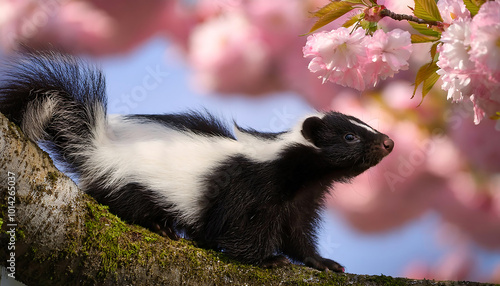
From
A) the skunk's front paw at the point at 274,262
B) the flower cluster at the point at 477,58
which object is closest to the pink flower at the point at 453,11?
the flower cluster at the point at 477,58

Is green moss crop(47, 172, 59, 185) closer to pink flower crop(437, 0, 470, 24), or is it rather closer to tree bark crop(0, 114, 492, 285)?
tree bark crop(0, 114, 492, 285)

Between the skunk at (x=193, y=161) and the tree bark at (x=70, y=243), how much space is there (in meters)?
0.16

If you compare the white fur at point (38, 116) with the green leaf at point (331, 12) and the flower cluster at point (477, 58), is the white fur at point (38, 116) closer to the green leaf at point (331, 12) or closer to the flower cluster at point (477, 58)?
the green leaf at point (331, 12)

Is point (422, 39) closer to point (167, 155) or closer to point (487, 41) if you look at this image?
point (487, 41)

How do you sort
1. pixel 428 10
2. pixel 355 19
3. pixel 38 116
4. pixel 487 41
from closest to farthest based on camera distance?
pixel 487 41, pixel 428 10, pixel 355 19, pixel 38 116

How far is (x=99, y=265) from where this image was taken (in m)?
1.32

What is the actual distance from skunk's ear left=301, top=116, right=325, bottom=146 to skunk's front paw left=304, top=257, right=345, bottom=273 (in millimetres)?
383

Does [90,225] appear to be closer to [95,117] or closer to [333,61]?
[95,117]

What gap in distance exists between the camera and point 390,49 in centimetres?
132

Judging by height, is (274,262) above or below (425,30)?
below

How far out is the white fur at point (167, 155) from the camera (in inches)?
65.2

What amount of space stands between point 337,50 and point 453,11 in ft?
0.95

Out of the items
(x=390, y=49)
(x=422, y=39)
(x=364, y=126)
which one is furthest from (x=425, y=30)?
(x=364, y=126)

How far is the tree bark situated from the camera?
1.24m
